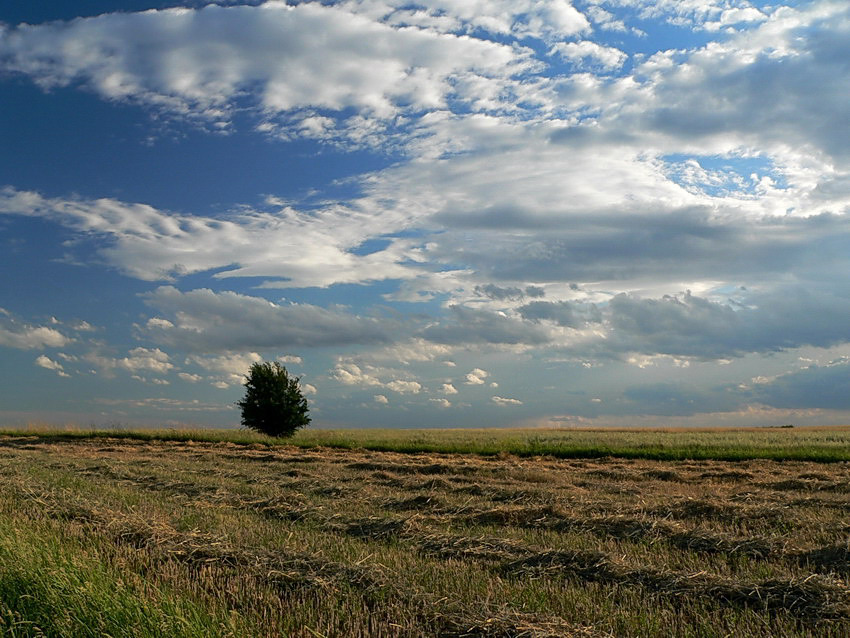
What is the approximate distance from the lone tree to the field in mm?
27926

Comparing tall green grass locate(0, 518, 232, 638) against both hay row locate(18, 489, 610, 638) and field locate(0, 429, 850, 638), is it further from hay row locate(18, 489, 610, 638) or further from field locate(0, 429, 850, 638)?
hay row locate(18, 489, 610, 638)

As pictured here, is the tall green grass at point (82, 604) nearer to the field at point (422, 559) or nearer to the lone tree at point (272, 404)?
the field at point (422, 559)

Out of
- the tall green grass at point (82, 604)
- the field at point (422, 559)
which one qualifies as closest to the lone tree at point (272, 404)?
the field at point (422, 559)

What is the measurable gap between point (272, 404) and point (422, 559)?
3680 cm

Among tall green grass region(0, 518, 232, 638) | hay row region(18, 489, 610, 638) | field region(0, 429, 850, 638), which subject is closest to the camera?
tall green grass region(0, 518, 232, 638)

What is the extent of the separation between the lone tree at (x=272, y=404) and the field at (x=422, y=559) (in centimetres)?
2793

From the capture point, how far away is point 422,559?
7.71 meters

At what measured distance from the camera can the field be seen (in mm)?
5430

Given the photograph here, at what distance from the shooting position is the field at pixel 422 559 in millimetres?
5430

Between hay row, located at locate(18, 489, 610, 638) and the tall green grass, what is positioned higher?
the tall green grass

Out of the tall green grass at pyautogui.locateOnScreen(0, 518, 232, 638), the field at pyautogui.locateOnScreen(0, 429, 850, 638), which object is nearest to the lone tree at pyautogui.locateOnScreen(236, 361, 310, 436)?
the field at pyautogui.locateOnScreen(0, 429, 850, 638)

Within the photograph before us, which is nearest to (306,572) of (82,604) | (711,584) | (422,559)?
(422,559)

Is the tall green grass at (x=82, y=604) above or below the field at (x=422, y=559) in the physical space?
above

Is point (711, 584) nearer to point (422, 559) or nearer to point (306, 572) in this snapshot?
point (422, 559)
